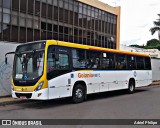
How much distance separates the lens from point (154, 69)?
101 feet

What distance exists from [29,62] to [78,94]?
117 inches

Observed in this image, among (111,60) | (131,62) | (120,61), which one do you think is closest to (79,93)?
(111,60)

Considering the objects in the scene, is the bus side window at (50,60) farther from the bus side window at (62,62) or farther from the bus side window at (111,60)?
the bus side window at (111,60)

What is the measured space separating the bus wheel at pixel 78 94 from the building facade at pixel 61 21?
1933 centimetres

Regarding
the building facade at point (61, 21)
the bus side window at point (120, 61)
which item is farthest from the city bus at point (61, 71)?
the building facade at point (61, 21)

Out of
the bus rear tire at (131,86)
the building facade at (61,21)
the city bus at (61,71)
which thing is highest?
the building facade at (61,21)

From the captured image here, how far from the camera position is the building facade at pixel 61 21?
103 feet

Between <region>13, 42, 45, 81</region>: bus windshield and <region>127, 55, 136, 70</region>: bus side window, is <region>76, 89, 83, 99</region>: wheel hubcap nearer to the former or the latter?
<region>13, 42, 45, 81</region>: bus windshield

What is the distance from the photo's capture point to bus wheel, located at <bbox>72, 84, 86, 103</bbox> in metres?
13.1

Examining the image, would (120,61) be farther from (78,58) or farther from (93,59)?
(78,58)

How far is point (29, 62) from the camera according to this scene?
1191 cm

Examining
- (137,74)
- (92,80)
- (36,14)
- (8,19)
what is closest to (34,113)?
(92,80)

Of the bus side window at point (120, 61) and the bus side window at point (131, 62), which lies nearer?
the bus side window at point (120, 61)

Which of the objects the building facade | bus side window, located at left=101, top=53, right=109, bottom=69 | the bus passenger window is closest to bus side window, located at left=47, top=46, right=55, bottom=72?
the bus passenger window
